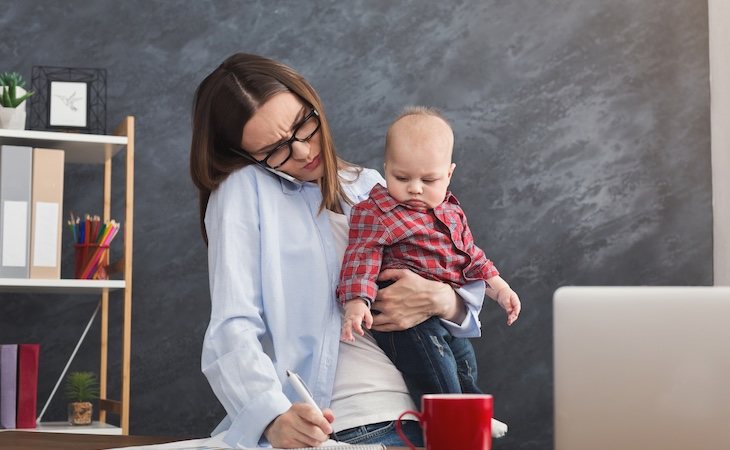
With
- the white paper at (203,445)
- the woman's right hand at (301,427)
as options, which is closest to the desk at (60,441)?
the white paper at (203,445)

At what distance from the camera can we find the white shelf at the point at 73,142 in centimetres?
274

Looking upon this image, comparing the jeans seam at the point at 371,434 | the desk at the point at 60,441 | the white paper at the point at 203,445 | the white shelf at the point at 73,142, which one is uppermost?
the white shelf at the point at 73,142

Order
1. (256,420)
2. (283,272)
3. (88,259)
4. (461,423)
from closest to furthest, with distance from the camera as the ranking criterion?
(461,423), (256,420), (283,272), (88,259)

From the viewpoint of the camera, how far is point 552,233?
336cm

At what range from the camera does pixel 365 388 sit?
61.2 inches

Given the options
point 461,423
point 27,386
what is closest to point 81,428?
point 27,386

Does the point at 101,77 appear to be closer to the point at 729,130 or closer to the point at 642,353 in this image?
the point at 729,130

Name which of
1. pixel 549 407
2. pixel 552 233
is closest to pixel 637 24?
pixel 552 233

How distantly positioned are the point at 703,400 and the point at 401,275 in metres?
0.79

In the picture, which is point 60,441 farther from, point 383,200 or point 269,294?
point 383,200

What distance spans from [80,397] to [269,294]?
1.53m

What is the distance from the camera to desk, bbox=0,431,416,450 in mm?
1483

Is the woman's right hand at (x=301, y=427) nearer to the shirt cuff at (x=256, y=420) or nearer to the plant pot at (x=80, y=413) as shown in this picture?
the shirt cuff at (x=256, y=420)

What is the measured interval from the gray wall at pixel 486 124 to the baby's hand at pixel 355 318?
66.9 inches
